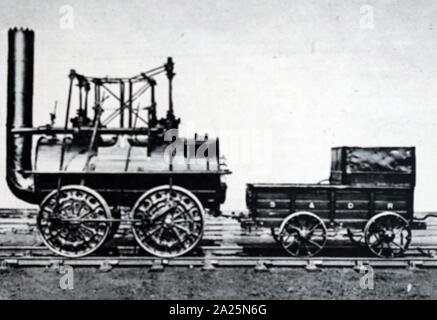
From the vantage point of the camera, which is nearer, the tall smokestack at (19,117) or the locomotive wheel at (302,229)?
the locomotive wheel at (302,229)

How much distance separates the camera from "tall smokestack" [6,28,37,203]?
9.28 metres

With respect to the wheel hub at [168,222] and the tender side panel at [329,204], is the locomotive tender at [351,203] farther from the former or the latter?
the wheel hub at [168,222]

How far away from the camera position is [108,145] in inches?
365

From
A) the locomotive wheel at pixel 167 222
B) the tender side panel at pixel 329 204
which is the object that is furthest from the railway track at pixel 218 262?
the tender side panel at pixel 329 204

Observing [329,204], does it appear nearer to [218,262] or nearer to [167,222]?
[218,262]

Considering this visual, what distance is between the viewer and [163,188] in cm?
870

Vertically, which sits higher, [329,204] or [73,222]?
[329,204]

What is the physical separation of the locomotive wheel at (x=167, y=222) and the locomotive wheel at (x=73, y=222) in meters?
0.63

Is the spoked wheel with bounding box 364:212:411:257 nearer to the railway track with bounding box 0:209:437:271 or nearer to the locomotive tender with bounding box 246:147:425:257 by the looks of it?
the locomotive tender with bounding box 246:147:425:257

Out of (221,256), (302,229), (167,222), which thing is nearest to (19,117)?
(167,222)

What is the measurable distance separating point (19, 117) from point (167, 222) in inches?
142

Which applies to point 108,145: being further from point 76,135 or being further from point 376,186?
point 376,186

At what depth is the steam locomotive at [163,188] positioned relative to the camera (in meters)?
8.66
